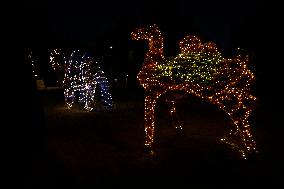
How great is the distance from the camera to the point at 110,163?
741 centimetres

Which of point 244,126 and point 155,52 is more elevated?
point 155,52

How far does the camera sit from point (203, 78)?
25.7ft

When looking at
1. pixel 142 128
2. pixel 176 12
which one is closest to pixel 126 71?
pixel 176 12

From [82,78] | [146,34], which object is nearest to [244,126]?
[146,34]

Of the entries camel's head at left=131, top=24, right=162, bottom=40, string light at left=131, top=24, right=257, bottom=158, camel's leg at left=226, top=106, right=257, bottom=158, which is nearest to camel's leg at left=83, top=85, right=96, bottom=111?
camel's head at left=131, top=24, right=162, bottom=40

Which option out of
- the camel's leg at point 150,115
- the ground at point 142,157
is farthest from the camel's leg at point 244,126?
the camel's leg at point 150,115

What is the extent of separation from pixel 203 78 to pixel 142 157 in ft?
5.94

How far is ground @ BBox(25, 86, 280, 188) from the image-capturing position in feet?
20.7

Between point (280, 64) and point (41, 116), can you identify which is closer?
point (41, 116)

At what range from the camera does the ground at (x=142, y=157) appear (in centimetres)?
630

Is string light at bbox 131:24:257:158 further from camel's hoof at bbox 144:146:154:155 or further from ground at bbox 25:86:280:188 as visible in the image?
ground at bbox 25:86:280:188

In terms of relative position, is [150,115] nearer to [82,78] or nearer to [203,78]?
[203,78]

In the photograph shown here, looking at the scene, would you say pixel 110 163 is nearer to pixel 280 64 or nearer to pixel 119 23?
pixel 280 64

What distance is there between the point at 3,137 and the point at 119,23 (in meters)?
38.4
